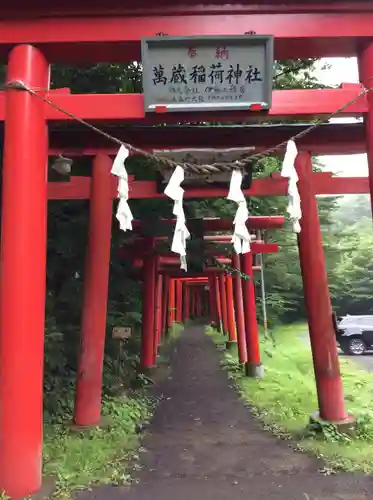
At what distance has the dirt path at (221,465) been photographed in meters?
4.22

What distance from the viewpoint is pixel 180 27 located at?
429cm

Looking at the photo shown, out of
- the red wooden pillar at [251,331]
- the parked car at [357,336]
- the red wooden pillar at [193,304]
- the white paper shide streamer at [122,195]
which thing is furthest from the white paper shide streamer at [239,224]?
the red wooden pillar at [193,304]

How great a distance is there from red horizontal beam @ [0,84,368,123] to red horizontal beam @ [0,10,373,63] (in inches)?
18.0

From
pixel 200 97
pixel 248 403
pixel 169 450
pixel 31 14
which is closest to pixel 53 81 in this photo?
pixel 31 14

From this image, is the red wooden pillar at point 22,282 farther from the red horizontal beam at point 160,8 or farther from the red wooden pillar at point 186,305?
the red wooden pillar at point 186,305

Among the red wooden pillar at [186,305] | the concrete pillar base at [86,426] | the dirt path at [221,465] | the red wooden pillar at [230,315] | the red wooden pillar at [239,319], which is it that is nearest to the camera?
the dirt path at [221,465]

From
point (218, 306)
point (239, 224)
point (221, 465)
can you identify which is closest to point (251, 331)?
point (221, 465)

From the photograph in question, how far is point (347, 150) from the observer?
6.40 metres

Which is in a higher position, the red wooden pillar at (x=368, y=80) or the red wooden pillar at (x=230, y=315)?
the red wooden pillar at (x=368, y=80)

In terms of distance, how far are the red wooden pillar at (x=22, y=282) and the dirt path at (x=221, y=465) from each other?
2.49 ft

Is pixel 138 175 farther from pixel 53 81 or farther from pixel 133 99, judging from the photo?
pixel 133 99

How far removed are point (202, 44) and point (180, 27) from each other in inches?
11.8

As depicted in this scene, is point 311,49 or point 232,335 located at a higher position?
point 311,49

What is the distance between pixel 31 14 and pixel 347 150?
418cm
